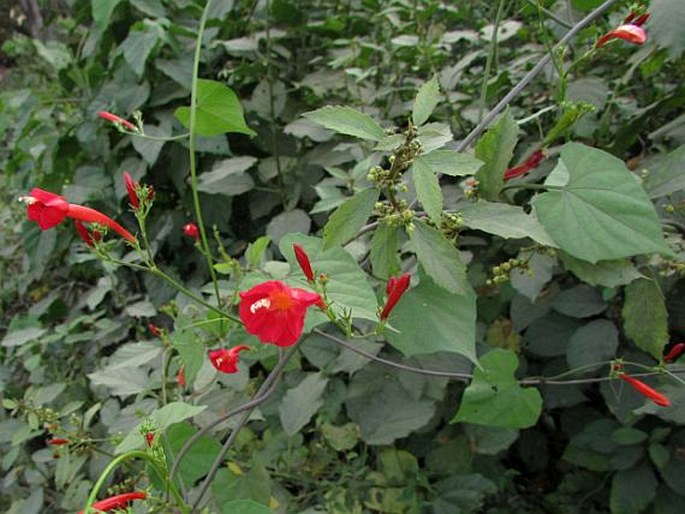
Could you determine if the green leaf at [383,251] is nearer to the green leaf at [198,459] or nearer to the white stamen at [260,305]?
the white stamen at [260,305]

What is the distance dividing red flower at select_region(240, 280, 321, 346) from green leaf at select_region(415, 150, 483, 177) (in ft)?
0.67

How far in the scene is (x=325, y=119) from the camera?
0.67 m

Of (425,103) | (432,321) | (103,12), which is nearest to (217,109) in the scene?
(425,103)

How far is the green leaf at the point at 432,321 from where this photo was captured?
72 cm

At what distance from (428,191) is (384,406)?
0.65 metres

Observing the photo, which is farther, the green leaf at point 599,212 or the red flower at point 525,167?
the red flower at point 525,167

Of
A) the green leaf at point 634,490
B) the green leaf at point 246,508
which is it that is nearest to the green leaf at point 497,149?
the green leaf at point 246,508

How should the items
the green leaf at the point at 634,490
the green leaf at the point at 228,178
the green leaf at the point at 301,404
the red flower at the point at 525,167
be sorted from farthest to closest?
the green leaf at the point at 228,178 → the green leaf at the point at 634,490 → the green leaf at the point at 301,404 → the red flower at the point at 525,167

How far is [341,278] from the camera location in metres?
0.76

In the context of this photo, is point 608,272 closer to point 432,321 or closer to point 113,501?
point 432,321

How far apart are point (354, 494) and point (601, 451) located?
0.53 meters

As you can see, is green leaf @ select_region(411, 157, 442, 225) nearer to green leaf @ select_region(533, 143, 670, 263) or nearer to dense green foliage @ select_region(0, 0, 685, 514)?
dense green foliage @ select_region(0, 0, 685, 514)

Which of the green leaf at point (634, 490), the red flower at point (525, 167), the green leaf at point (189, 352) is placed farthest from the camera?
the green leaf at point (634, 490)

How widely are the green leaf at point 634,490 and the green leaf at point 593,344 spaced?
0.89ft
